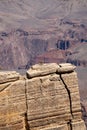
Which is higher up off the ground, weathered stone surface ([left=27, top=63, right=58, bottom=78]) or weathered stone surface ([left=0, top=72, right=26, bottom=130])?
weathered stone surface ([left=27, top=63, right=58, bottom=78])

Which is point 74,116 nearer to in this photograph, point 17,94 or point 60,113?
point 60,113

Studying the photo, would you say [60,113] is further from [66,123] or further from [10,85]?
[10,85]

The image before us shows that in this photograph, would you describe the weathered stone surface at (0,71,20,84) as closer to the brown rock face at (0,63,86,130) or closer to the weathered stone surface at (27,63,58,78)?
the brown rock face at (0,63,86,130)

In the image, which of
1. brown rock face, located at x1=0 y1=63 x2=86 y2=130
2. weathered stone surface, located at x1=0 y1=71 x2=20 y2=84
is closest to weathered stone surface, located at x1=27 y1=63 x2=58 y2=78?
brown rock face, located at x1=0 y1=63 x2=86 y2=130

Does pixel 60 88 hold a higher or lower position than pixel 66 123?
higher

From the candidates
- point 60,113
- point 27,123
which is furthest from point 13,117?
point 60,113

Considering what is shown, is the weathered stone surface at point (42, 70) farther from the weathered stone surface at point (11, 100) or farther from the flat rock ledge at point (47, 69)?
the weathered stone surface at point (11, 100)

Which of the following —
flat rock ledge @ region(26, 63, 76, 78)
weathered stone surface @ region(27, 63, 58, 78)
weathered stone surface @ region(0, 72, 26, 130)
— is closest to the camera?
weathered stone surface @ region(0, 72, 26, 130)

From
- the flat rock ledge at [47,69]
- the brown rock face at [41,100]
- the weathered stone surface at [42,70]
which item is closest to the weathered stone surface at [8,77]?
the brown rock face at [41,100]
